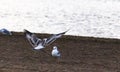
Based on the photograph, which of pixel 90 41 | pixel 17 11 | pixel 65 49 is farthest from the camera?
pixel 17 11

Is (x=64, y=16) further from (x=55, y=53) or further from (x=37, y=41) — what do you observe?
(x=55, y=53)

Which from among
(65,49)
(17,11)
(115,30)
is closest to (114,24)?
(115,30)

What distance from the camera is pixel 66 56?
12.6 ft

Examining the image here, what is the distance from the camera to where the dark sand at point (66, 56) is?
136 inches

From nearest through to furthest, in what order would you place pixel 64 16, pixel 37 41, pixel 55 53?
pixel 55 53 < pixel 37 41 < pixel 64 16

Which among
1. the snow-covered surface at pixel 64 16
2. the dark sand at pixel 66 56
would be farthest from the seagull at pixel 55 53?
the snow-covered surface at pixel 64 16

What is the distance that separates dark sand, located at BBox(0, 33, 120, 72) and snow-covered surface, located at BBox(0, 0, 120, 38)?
1.65 meters

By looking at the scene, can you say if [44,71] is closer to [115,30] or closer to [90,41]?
[90,41]

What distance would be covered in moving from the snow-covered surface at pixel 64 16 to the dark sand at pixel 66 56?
1652mm

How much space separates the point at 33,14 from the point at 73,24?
1290 millimetres

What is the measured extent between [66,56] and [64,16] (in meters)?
3.84

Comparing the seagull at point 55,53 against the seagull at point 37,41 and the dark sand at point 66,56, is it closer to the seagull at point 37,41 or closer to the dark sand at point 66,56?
the dark sand at point 66,56

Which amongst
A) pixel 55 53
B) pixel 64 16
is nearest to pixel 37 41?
pixel 55 53

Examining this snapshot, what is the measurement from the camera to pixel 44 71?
3350mm
